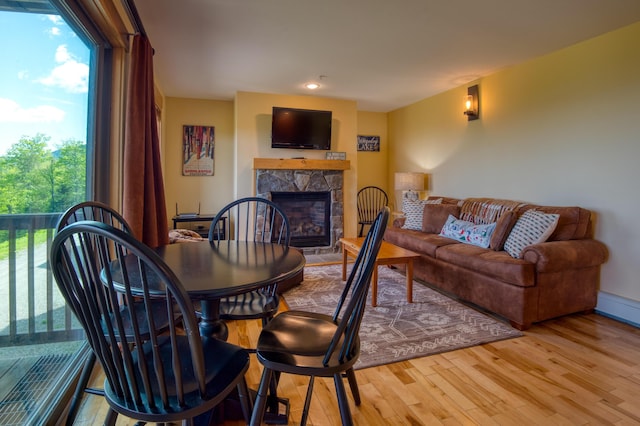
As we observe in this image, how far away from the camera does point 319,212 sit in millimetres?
5078

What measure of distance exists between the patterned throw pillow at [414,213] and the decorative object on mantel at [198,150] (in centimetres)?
297

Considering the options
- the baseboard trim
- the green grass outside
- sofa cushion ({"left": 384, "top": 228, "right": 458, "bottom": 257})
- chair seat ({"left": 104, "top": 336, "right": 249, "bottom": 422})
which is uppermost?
the green grass outside

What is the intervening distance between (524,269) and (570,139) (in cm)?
150

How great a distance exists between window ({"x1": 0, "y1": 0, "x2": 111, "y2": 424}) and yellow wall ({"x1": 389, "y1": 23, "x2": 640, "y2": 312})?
378 centimetres

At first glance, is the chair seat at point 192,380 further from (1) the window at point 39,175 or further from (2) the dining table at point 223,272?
(1) the window at point 39,175

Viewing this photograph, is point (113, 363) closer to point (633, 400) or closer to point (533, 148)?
point (633, 400)

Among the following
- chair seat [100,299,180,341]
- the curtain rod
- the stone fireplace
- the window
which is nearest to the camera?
the window

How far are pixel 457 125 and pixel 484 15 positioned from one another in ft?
6.59

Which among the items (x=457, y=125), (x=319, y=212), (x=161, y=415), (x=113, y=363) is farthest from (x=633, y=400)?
(x=319, y=212)

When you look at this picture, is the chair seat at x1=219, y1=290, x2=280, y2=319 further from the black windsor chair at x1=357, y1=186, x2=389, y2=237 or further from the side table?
the black windsor chair at x1=357, y1=186, x2=389, y2=237

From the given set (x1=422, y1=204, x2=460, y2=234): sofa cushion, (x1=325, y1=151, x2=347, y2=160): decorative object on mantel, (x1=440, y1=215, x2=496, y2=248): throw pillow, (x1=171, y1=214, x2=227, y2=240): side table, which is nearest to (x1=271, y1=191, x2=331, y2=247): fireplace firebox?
(x1=325, y1=151, x2=347, y2=160): decorative object on mantel

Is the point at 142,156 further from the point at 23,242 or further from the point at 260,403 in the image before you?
the point at 260,403

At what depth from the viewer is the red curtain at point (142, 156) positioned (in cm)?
216

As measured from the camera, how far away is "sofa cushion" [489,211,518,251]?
3004 millimetres
